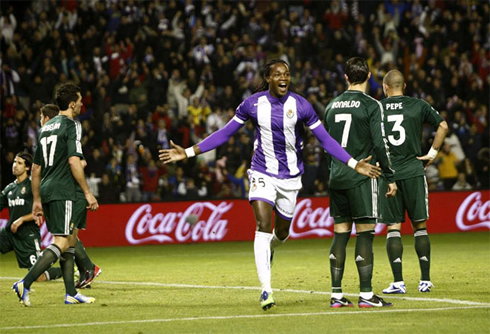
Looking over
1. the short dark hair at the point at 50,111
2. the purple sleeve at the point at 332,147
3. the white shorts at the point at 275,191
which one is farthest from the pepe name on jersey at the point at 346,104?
the short dark hair at the point at 50,111

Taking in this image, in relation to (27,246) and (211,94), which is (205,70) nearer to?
(211,94)

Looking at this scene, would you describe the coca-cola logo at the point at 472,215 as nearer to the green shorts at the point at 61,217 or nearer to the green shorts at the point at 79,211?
the green shorts at the point at 79,211

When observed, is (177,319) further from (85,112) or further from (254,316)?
(85,112)

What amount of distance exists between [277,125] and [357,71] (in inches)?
35.5

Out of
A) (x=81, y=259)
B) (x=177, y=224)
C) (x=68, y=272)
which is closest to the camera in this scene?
(x=68, y=272)

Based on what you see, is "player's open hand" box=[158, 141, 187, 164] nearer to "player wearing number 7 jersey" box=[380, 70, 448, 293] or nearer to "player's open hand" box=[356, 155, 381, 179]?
"player's open hand" box=[356, 155, 381, 179]

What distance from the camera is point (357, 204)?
841 cm

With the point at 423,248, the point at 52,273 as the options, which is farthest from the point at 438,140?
the point at 52,273

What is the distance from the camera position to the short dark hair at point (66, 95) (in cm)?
923

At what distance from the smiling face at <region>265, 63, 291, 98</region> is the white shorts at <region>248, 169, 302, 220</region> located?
81cm

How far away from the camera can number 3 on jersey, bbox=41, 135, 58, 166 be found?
9172 mm

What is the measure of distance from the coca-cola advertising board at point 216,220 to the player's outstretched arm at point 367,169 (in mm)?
10624

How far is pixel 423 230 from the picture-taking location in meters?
10.0

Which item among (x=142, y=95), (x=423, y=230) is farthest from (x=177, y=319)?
(x=142, y=95)
